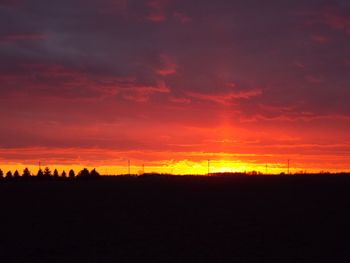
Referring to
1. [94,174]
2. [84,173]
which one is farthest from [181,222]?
[84,173]

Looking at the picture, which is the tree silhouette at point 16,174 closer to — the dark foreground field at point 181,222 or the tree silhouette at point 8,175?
the tree silhouette at point 8,175

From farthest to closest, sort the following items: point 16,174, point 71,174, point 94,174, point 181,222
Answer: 1. point 16,174
2. point 71,174
3. point 94,174
4. point 181,222

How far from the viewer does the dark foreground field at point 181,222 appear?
984 inches

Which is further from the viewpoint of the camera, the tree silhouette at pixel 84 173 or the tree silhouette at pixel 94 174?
the tree silhouette at pixel 84 173

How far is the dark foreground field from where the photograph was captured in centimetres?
2500

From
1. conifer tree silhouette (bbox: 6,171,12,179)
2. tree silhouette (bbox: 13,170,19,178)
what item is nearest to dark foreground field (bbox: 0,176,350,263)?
conifer tree silhouette (bbox: 6,171,12,179)

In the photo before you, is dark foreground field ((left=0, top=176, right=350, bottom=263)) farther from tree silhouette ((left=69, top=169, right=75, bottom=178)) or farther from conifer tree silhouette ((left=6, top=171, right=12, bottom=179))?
conifer tree silhouette ((left=6, top=171, right=12, bottom=179))

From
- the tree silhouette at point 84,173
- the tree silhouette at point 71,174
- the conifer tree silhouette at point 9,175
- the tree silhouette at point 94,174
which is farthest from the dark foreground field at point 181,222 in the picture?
the conifer tree silhouette at point 9,175

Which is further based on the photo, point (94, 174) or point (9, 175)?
point (9, 175)

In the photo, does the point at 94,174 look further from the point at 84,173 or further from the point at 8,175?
the point at 8,175

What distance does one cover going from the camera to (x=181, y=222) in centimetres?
3167

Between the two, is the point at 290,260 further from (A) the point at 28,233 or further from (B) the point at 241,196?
(B) the point at 241,196

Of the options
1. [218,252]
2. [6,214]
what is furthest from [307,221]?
[6,214]

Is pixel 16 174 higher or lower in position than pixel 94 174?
higher
